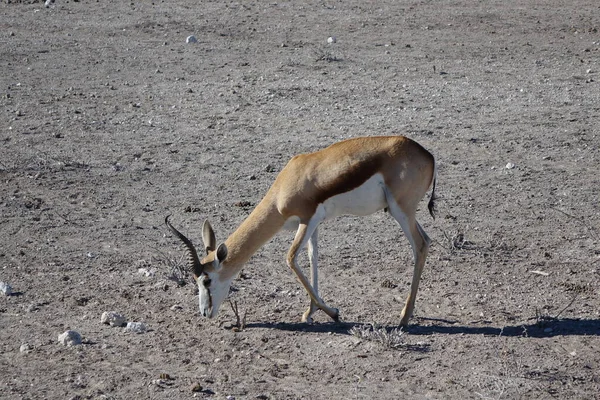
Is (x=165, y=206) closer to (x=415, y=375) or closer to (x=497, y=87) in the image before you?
(x=415, y=375)

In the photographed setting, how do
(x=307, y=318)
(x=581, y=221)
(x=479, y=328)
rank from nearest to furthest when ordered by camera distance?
(x=479, y=328) < (x=307, y=318) < (x=581, y=221)

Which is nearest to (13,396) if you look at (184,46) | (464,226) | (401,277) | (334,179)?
(334,179)

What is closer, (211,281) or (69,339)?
(69,339)

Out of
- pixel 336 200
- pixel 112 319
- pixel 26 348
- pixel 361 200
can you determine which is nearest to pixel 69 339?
pixel 26 348

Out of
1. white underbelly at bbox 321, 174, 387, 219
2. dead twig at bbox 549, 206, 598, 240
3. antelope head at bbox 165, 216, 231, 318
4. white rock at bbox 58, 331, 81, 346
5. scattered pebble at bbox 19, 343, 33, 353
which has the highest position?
white underbelly at bbox 321, 174, 387, 219

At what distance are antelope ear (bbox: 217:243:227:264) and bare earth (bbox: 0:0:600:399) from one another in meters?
0.56

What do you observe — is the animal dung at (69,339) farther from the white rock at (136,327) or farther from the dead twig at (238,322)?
the dead twig at (238,322)

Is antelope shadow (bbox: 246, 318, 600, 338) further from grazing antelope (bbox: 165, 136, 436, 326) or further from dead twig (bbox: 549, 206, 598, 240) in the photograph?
dead twig (bbox: 549, 206, 598, 240)

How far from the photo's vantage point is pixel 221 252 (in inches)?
290

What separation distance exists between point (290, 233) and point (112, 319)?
100 inches

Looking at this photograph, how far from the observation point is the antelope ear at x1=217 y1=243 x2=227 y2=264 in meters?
7.34

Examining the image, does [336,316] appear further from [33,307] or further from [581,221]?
[581,221]

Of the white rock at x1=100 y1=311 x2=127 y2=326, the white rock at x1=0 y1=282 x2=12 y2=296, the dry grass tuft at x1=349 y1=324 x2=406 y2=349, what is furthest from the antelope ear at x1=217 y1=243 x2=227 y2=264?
the white rock at x1=0 y1=282 x2=12 y2=296

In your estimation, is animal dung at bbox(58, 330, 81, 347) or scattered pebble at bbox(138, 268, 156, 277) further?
scattered pebble at bbox(138, 268, 156, 277)
